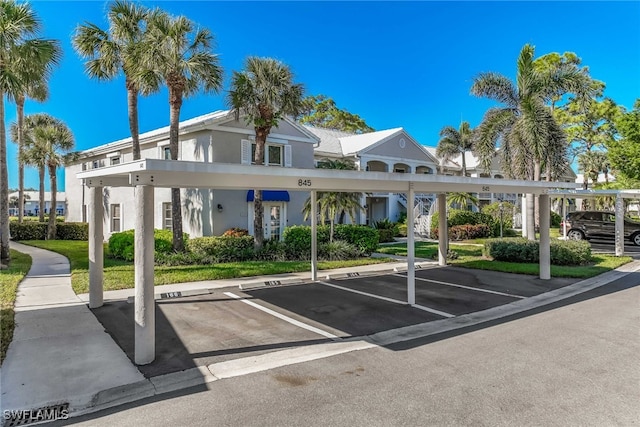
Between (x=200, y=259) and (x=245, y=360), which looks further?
(x=200, y=259)

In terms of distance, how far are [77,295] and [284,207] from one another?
1179 cm

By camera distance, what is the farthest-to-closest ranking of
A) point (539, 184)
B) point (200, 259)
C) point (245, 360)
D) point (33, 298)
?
point (200, 259), point (539, 184), point (33, 298), point (245, 360)

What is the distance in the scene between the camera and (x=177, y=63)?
14.7 m

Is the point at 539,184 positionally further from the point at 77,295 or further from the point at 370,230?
the point at 77,295

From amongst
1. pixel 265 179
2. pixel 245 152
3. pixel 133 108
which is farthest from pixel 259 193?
pixel 265 179

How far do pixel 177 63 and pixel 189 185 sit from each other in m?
9.83

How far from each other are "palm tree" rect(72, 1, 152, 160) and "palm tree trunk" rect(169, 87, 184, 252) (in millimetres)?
816

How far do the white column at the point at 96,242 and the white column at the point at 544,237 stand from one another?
38.4ft

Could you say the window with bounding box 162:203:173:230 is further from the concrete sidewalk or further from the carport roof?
the carport roof

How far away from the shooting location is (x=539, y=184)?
1055cm

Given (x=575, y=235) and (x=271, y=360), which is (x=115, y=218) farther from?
(x=575, y=235)

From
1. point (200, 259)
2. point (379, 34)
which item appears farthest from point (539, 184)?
point (379, 34)

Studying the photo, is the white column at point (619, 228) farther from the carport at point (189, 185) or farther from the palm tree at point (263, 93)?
the palm tree at point (263, 93)

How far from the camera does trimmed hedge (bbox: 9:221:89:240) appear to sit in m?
24.8
